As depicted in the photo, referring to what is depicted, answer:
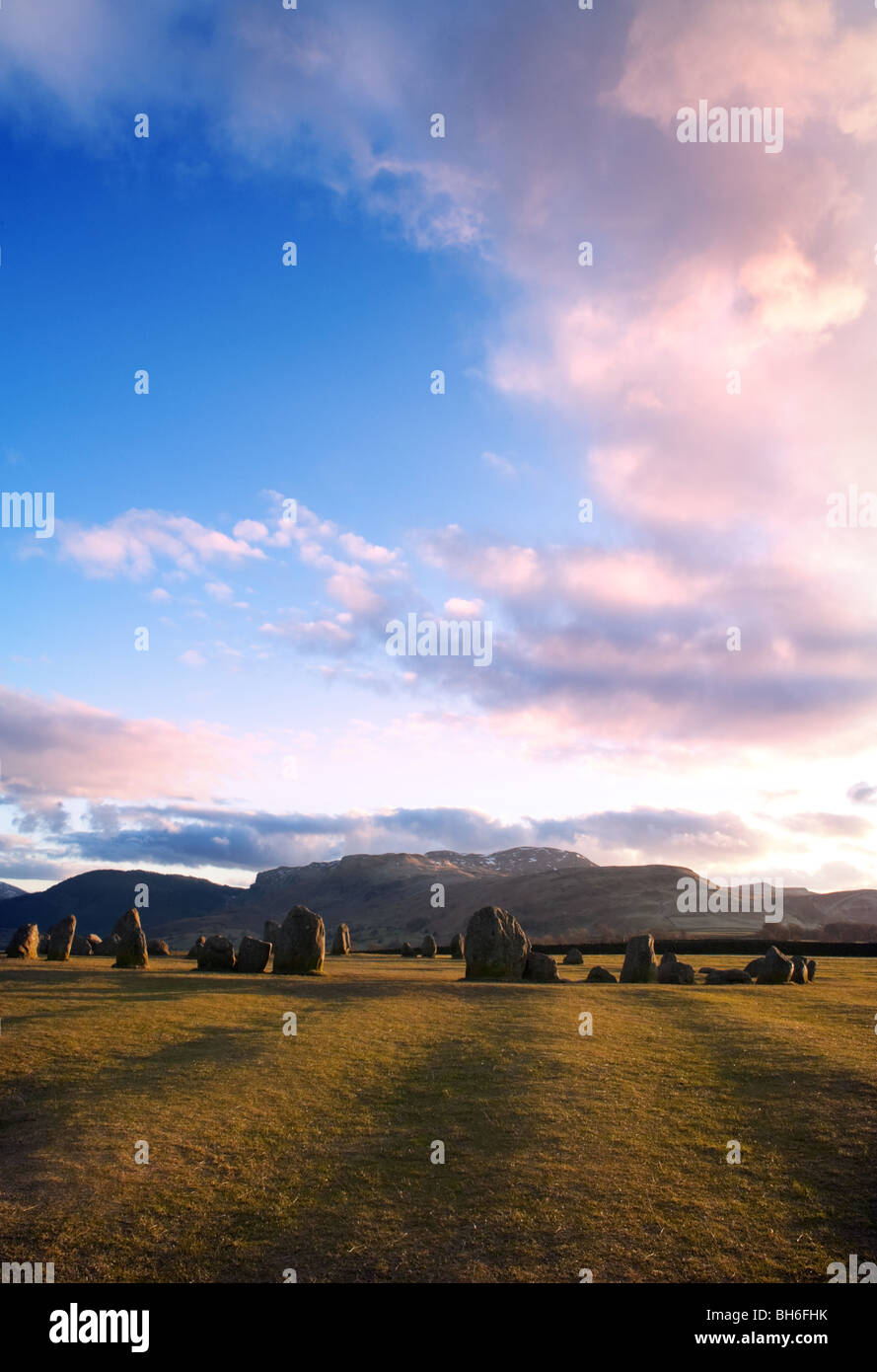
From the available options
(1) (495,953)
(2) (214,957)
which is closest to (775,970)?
(1) (495,953)

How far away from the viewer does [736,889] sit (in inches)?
6718

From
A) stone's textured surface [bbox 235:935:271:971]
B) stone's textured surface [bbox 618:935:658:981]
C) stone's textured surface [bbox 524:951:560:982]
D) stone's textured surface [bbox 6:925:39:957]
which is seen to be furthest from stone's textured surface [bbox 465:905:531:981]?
stone's textured surface [bbox 6:925:39:957]

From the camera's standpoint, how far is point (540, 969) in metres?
32.0

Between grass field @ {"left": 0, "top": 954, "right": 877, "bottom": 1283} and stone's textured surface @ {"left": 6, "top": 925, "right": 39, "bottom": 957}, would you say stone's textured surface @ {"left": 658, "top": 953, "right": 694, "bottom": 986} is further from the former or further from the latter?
stone's textured surface @ {"left": 6, "top": 925, "right": 39, "bottom": 957}

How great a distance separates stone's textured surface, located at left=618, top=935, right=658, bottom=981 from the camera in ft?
115

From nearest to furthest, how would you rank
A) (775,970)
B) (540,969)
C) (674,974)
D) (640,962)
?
(540,969)
(640,962)
(674,974)
(775,970)

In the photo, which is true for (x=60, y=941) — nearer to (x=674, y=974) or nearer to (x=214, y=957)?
(x=214, y=957)

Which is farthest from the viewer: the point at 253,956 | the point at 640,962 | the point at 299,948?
the point at 640,962

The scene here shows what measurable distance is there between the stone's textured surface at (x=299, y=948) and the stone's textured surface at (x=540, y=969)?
27.9 ft

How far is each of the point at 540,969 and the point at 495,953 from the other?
1.91 meters
